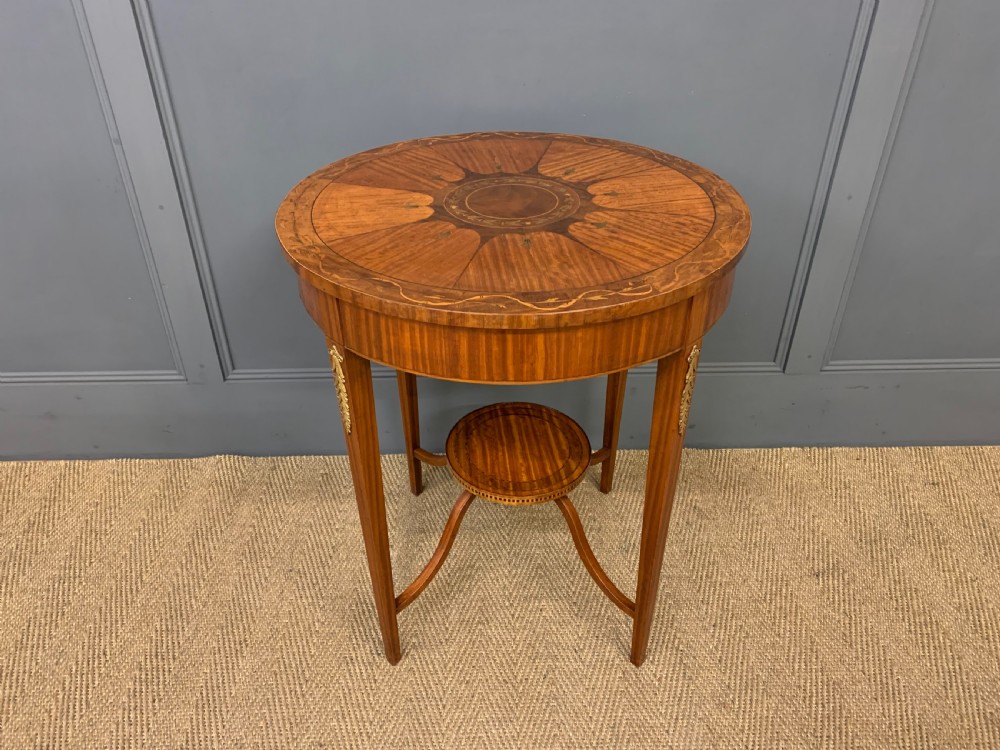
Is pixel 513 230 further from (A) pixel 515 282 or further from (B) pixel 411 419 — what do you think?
(B) pixel 411 419

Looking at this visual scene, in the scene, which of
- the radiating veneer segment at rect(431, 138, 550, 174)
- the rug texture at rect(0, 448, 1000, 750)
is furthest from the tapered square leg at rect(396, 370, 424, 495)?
the radiating veneer segment at rect(431, 138, 550, 174)

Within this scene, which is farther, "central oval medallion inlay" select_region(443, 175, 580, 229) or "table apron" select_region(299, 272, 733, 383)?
"central oval medallion inlay" select_region(443, 175, 580, 229)

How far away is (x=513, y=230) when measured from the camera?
1.05m

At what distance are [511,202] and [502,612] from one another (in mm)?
932

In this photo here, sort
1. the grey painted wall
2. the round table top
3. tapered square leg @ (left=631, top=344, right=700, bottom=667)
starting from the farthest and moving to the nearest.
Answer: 1. the grey painted wall
2. tapered square leg @ (left=631, top=344, right=700, bottom=667)
3. the round table top

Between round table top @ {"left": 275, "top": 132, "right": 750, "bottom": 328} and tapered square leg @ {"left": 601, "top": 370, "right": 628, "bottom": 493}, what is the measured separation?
0.50m

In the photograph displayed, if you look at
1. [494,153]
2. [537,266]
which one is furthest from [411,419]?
[537,266]

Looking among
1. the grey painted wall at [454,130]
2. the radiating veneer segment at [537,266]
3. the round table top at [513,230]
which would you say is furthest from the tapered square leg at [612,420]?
the radiating veneer segment at [537,266]

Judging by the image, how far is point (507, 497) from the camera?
1350 millimetres

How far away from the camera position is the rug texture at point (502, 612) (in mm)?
1354

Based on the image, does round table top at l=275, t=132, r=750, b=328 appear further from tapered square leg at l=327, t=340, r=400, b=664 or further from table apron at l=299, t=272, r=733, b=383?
tapered square leg at l=327, t=340, r=400, b=664

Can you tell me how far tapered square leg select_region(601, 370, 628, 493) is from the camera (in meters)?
1.63

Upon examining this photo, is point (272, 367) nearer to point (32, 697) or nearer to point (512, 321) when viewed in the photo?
point (32, 697)

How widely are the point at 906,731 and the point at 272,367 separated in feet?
5.48
